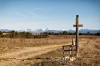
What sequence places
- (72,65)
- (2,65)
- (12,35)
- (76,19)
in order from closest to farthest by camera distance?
(72,65)
(2,65)
(76,19)
(12,35)

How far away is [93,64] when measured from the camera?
1452cm

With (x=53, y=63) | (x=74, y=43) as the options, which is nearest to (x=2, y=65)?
(x=53, y=63)

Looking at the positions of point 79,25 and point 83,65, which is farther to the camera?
point 79,25

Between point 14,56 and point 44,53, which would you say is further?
point 44,53

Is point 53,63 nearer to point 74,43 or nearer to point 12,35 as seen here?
point 74,43

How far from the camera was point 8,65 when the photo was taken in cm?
1518

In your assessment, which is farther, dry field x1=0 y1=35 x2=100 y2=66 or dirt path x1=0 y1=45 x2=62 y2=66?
dirt path x1=0 y1=45 x2=62 y2=66

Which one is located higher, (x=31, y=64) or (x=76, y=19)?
(x=76, y=19)

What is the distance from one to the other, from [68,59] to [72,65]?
1.83 m

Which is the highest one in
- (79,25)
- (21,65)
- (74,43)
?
(79,25)

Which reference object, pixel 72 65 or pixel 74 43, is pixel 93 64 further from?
pixel 74 43

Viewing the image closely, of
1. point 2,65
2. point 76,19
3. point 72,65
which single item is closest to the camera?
point 72,65

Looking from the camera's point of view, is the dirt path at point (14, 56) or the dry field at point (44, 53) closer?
the dry field at point (44, 53)

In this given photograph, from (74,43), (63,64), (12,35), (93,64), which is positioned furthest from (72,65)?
(12,35)
